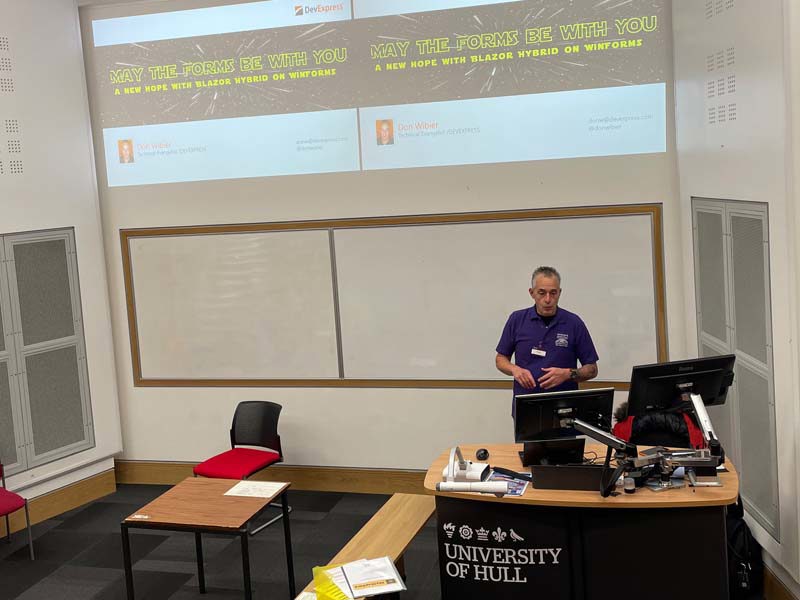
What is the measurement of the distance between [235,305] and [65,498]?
6.09ft

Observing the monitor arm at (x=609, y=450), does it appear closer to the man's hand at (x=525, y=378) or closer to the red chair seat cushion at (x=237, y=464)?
the man's hand at (x=525, y=378)

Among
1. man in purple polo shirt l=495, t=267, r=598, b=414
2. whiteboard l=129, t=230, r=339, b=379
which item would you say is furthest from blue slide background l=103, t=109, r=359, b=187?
man in purple polo shirt l=495, t=267, r=598, b=414

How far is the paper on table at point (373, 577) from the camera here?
135 inches

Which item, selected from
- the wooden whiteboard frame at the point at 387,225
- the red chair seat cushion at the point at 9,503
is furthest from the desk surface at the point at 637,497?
the red chair seat cushion at the point at 9,503

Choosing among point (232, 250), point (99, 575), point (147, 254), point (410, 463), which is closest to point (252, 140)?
point (232, 250)

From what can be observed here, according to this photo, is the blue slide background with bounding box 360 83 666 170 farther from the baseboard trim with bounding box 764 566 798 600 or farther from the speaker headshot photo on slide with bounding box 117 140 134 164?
the baseboard trim with bounding box 764 566 798 600

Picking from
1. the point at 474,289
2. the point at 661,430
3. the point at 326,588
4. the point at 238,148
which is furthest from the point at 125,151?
the point at 661,430

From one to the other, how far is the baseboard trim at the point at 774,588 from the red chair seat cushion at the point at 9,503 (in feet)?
14.0

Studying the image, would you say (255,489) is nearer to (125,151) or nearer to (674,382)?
(674,382)

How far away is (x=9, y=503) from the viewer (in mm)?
5195

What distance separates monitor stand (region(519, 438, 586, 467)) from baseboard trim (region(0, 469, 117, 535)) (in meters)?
3.77

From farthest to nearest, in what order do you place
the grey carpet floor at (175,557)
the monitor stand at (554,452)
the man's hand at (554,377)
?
the grey carpet floor at (175,557) < the man's hand at (554,377) < the monitor stand at (554,452)

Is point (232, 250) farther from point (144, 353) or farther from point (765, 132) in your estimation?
point (765, 132)

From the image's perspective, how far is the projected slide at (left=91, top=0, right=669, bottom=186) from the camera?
5602 mm
